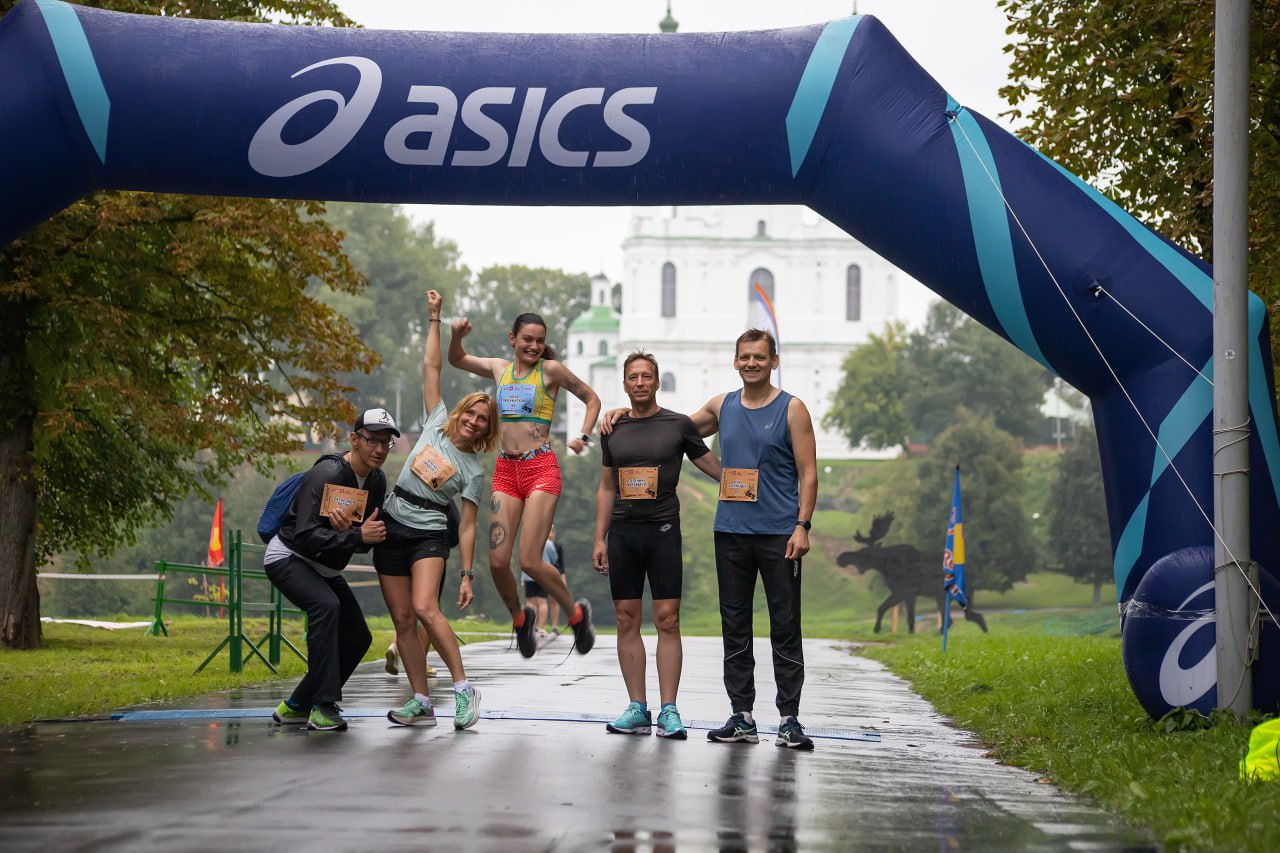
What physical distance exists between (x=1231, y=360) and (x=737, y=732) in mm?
3205

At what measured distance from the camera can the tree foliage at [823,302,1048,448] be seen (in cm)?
10375

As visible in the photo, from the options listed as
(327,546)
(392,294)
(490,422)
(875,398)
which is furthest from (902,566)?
(392,294)

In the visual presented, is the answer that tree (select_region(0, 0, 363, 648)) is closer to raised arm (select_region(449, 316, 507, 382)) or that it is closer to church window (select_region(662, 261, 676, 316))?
raised arm (select_region(449, 316, 507, 382))

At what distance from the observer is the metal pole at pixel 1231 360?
8.58m

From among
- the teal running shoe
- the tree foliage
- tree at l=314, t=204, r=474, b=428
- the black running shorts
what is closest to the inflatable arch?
the black running shorts

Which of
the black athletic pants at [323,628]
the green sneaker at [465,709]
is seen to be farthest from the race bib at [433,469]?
the green sneaker at [465,709]

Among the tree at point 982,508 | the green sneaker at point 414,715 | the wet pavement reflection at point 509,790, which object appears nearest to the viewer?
the wet pavement reflection at point 509,790

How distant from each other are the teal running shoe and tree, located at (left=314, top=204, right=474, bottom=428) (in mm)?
104209

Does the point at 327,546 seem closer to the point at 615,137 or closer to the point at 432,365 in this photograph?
the point at 432,365

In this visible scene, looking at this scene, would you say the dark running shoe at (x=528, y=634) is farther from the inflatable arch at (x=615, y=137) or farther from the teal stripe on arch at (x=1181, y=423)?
the teal stripe on arch at (x=1181, y=423)

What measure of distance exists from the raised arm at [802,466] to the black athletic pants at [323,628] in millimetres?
2393

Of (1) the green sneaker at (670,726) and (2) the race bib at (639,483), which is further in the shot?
(2) the race bib at (639,483)

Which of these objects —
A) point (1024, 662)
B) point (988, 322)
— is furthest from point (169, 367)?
point (988, 322)

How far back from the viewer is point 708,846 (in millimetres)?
5605
